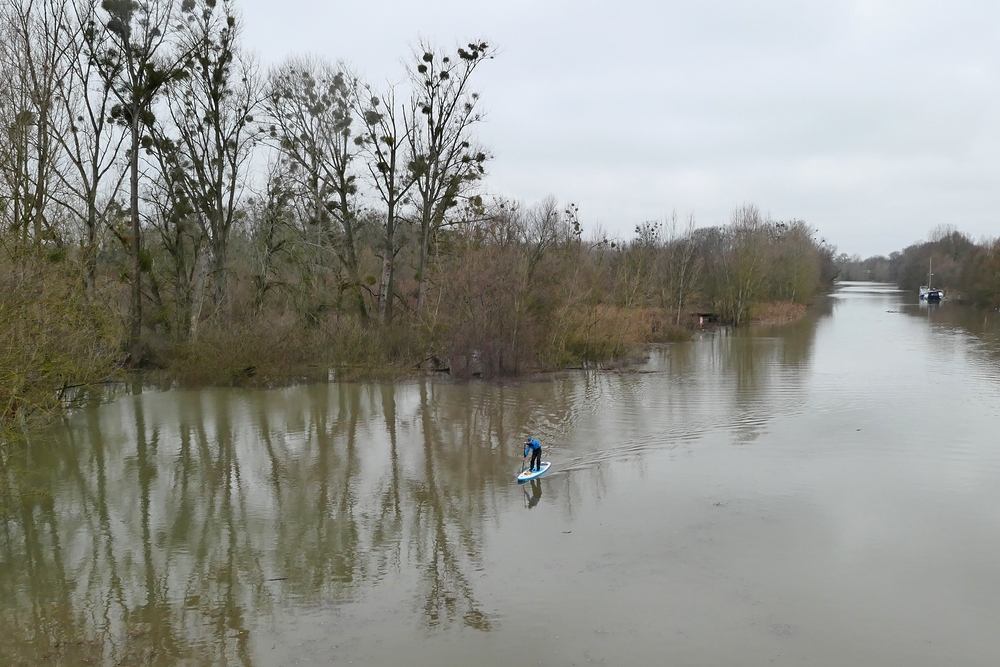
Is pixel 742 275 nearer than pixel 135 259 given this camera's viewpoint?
No

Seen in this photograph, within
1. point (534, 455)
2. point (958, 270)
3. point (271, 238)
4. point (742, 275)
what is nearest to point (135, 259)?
point (271, 238)

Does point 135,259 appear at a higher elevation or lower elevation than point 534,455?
higher

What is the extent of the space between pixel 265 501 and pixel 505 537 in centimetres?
382

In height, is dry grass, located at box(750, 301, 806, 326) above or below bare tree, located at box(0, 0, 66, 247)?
below

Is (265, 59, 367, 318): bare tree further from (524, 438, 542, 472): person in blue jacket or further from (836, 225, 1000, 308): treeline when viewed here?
(836, 225, 1000, 308): treeline

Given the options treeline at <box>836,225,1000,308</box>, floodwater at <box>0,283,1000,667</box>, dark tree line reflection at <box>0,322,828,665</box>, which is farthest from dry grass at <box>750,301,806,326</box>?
floodwater at <box>0,283,1000,667</box>

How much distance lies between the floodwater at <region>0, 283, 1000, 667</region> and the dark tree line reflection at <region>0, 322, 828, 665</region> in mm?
43

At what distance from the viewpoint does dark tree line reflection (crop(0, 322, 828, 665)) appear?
728cm

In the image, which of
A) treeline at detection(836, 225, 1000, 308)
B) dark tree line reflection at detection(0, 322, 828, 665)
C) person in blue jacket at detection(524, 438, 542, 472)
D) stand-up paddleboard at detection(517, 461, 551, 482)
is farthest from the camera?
treeline at detection(836, 225, 1000, 308)

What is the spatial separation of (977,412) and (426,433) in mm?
12735

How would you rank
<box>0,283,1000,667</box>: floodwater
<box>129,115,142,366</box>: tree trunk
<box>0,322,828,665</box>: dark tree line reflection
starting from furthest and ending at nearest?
<box>129,115,142,366</box>: tree trunk → <box>0,322,828,665</box>: dark tree line reflection → <box>0,283,1000,667</box>: floodwater

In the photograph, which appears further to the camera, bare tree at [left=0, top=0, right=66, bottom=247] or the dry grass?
the dry grass

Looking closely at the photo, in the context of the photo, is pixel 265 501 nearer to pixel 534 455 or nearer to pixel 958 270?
pixel 534 455

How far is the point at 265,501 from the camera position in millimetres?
10852
